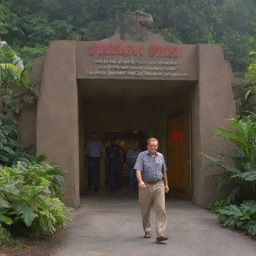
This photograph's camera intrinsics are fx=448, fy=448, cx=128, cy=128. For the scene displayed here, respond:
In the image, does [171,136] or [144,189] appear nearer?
[144,189]

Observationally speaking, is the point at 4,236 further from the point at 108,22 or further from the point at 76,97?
the point at 108,22

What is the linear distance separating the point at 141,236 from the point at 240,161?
146 inches

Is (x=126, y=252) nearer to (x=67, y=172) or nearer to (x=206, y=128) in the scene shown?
(x=67, y=172)

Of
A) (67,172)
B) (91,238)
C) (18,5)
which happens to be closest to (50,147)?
(67,172)

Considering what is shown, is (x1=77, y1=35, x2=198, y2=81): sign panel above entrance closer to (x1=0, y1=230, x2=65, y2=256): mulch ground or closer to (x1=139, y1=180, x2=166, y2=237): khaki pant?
(x1=139, y1=180, x2=166, y2=237): khaki pant

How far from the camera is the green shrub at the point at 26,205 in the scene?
6.58m

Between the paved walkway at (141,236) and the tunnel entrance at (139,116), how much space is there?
257 cm

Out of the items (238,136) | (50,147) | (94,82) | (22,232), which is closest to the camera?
(22,232)

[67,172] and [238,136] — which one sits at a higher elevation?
[238,136]

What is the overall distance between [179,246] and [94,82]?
5868 millimetres

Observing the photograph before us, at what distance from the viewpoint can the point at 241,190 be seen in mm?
10273

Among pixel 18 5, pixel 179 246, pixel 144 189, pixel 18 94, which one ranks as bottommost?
pixel 179 246

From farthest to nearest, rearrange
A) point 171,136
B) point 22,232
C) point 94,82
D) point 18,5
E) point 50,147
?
point 18,5 < point 171,136 < point 94,82 < point 50,147 < point 22,232

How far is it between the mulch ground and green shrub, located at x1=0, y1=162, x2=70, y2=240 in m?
0.19
